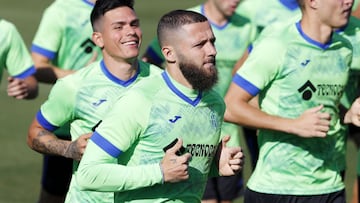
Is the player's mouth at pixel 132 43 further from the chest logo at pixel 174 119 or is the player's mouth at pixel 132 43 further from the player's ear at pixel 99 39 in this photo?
the chest logo at pixel 174 119

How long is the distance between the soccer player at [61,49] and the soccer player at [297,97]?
6.64 feet

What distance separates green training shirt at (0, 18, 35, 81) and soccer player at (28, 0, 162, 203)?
111 centimetres

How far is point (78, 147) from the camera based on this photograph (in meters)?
7.32

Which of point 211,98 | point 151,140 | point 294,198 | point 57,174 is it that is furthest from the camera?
point 57,174

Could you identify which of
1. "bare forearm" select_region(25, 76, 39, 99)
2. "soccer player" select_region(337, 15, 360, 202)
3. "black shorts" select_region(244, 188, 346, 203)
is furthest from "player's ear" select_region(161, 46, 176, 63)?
"soccer player" select_region(337, 15, 360, 202)

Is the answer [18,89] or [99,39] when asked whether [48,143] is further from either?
[18,89]

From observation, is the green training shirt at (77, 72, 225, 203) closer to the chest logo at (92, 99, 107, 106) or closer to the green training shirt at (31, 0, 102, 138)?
the chest logo at (92, 99, 107, 106)

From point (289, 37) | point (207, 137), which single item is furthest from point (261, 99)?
point (207, 137)

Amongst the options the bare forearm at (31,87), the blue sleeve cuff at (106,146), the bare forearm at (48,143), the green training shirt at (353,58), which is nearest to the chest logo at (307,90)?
the green training shirt at (353,58)

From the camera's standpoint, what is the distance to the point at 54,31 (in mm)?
9883

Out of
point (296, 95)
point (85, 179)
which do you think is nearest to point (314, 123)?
point (296, 95)

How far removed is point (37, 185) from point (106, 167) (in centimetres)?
534

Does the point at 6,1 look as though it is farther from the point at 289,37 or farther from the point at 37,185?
the point at 289,37

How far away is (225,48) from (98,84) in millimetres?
2519
